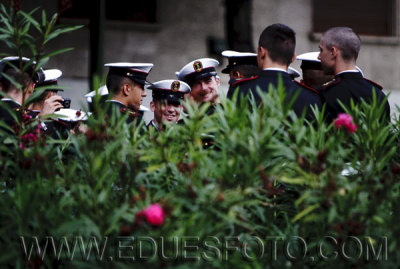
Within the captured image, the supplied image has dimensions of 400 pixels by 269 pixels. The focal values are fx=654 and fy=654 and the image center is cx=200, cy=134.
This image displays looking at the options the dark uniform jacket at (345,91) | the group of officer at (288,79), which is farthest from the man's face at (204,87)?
the dark uniform jacket at (345,91)

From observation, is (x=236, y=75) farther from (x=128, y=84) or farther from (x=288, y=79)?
(x=288, y=79)

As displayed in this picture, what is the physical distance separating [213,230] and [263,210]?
0.42m

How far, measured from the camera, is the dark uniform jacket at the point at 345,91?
4102 millimetres

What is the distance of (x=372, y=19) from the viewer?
15.6m

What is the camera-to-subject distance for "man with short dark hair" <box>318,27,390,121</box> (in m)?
4.15

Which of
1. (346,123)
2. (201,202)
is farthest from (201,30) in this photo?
(201,202)

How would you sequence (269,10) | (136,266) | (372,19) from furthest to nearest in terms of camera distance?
(372,19), (269,10), (136,266)

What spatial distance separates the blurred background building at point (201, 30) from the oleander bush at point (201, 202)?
31.1 feet

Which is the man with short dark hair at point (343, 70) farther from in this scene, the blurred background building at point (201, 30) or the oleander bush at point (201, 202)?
the blurred background building at point (201, 30)

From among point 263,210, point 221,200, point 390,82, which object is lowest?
point 390,82

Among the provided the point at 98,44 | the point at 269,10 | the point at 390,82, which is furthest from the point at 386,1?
the point at 98,44

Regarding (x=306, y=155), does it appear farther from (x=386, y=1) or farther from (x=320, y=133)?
(x=386, y=1)

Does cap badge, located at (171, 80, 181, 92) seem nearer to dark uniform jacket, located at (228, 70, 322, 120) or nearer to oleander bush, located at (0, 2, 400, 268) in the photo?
dark uniform jacket, located at (228, 70, 322, 120)

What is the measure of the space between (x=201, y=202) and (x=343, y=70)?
2493 millimetres
